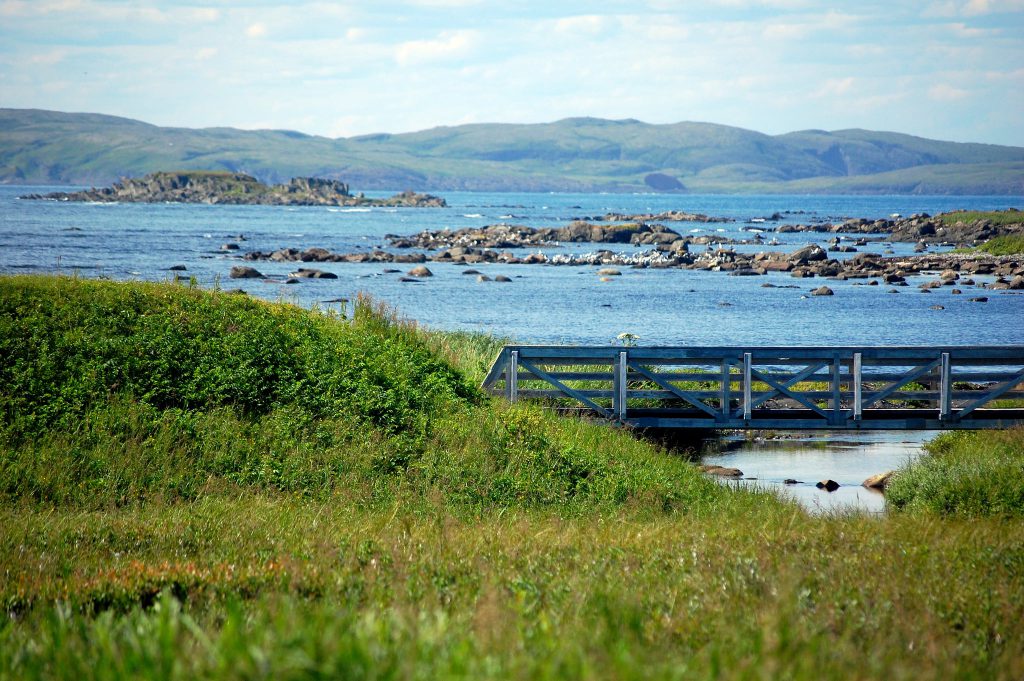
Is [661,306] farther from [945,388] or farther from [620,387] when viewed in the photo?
[620,387]

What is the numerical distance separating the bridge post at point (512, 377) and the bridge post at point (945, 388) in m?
8.40

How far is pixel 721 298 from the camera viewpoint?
56.5 m

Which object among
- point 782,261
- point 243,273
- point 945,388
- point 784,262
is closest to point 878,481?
point 945,388

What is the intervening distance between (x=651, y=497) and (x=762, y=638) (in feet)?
28.9

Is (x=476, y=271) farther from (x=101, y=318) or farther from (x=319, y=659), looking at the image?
(x=319, y=659)

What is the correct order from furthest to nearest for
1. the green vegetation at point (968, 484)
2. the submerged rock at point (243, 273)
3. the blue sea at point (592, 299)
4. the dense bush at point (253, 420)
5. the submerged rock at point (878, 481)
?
1. the submerged rock at point (243, 273)
2. the blue sea at point (592, 299)
3. the submerged rock at point (878, 481)
4. the green vegetation at point (968, 484)
5. the dense bush at point (253, 420)

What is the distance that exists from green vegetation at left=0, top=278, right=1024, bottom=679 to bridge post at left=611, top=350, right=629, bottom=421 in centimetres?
129

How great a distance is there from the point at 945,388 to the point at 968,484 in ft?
17.5

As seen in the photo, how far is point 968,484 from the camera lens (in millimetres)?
14469

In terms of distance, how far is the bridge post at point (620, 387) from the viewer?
19297 mm

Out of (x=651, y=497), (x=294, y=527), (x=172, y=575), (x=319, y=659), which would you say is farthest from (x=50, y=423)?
(x=319, y=659)

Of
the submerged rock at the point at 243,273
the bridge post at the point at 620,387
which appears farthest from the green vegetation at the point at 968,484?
the submerged rock at the point at 243,273

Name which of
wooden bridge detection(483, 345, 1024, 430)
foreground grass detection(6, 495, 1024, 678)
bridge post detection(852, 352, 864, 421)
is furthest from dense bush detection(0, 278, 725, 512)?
bridge post detection(852, 352, 864, 421)

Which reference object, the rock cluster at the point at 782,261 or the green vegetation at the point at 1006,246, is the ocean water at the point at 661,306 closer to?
the rock cluster at the point at 782,261
